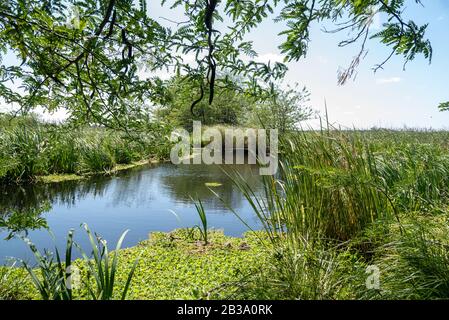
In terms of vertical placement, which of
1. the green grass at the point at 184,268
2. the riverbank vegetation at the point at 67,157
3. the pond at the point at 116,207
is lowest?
the green grass at the point at 184,268

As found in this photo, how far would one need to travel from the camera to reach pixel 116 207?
6.05 metres

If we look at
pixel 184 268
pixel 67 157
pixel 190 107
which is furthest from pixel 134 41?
pixel 67 157

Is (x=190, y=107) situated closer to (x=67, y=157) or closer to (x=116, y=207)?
(x=116, y=207)

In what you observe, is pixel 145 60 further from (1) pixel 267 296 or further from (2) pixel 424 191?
(2) pixel 424 191

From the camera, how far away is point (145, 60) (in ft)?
6.47

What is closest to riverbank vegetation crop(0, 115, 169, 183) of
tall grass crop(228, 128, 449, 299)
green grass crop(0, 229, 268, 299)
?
green grass crop(0, 229, 268, 299)

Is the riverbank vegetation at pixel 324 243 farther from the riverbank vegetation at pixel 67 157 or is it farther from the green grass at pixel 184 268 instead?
the riverbank vegetation at pixel 67 157

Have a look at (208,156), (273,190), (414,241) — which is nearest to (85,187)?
(273,190)

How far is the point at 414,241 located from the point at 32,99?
231 cm

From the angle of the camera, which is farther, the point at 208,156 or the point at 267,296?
the point at 208,156

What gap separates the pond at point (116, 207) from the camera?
4363 millimetres

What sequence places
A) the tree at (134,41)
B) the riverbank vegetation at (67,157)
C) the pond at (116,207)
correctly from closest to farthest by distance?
the tree at (134,41) < the pond at (116,207) < the riverbank vegetation at (67,157)

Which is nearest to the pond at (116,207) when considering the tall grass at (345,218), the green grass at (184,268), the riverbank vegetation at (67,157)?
the green grass at (184,268)
